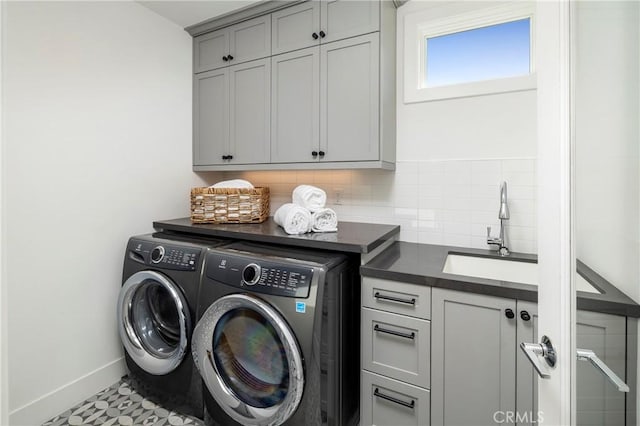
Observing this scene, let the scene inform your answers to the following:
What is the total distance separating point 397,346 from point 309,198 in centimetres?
97

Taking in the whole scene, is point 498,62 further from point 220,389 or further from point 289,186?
point 220,389

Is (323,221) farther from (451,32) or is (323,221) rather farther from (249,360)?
(451,32)

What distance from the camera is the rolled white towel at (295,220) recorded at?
1729 mm

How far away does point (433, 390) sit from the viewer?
4.43ft

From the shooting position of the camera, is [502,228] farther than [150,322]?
No

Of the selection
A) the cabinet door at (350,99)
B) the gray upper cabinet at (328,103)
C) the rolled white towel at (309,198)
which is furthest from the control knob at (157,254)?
the cabinet door at (350,99)

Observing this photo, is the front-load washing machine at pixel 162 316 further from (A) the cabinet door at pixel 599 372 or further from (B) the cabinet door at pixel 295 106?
(A) the cabinet door at pixel 599 372

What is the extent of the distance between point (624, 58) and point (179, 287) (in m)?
1.86

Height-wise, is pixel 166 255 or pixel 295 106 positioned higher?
pixel 295 106

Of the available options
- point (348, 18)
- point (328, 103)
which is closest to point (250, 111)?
point (328, 103)

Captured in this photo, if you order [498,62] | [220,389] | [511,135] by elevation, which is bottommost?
[220,389]

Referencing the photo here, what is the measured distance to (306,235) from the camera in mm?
1710

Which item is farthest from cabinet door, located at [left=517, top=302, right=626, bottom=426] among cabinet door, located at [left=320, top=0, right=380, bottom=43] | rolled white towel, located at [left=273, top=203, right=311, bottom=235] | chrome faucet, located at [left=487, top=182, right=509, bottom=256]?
cabinet door, located at [left=320, top=0, right=380, bottom=43]

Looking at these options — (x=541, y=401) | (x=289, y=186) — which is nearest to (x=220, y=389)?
(x=541, y=401)
